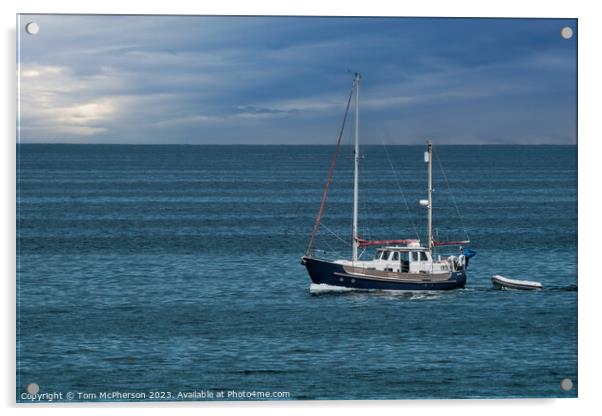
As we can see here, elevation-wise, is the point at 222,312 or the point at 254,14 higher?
the point at 254,14

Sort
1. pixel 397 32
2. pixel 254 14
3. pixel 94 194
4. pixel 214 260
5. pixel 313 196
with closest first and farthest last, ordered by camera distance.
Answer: pixel 254 14 → pixel 397 32 → pixel 214 260 → pixel 94 194 → pixel 313 196

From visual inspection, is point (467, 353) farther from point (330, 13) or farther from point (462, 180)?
point (462, 180)

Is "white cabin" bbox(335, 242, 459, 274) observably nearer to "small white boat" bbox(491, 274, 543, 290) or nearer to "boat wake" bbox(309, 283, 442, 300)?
"boat wake" bbox(309, 283, 442, 300)

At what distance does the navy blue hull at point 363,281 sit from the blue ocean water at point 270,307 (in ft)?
1.62

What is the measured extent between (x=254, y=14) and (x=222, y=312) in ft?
46.2

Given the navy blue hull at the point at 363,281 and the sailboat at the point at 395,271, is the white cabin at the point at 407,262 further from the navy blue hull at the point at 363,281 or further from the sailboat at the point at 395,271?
the navy blue hull at the point at 363,281

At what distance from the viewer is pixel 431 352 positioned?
108 feet

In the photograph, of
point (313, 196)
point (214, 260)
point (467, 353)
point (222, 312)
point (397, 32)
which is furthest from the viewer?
point (313, 196)

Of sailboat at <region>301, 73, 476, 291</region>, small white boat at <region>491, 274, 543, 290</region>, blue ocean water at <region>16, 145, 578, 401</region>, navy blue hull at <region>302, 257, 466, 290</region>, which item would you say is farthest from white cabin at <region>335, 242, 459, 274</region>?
small white boat at <region>491, 274, 543, 290</region>

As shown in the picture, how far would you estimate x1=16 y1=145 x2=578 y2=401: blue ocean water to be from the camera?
95.0 feet

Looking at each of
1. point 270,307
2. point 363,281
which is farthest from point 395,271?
point 270,307

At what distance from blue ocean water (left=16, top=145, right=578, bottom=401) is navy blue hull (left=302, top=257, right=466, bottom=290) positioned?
0.50 meters

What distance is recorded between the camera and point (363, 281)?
142 feet

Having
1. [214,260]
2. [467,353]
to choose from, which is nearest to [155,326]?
[467,353]
